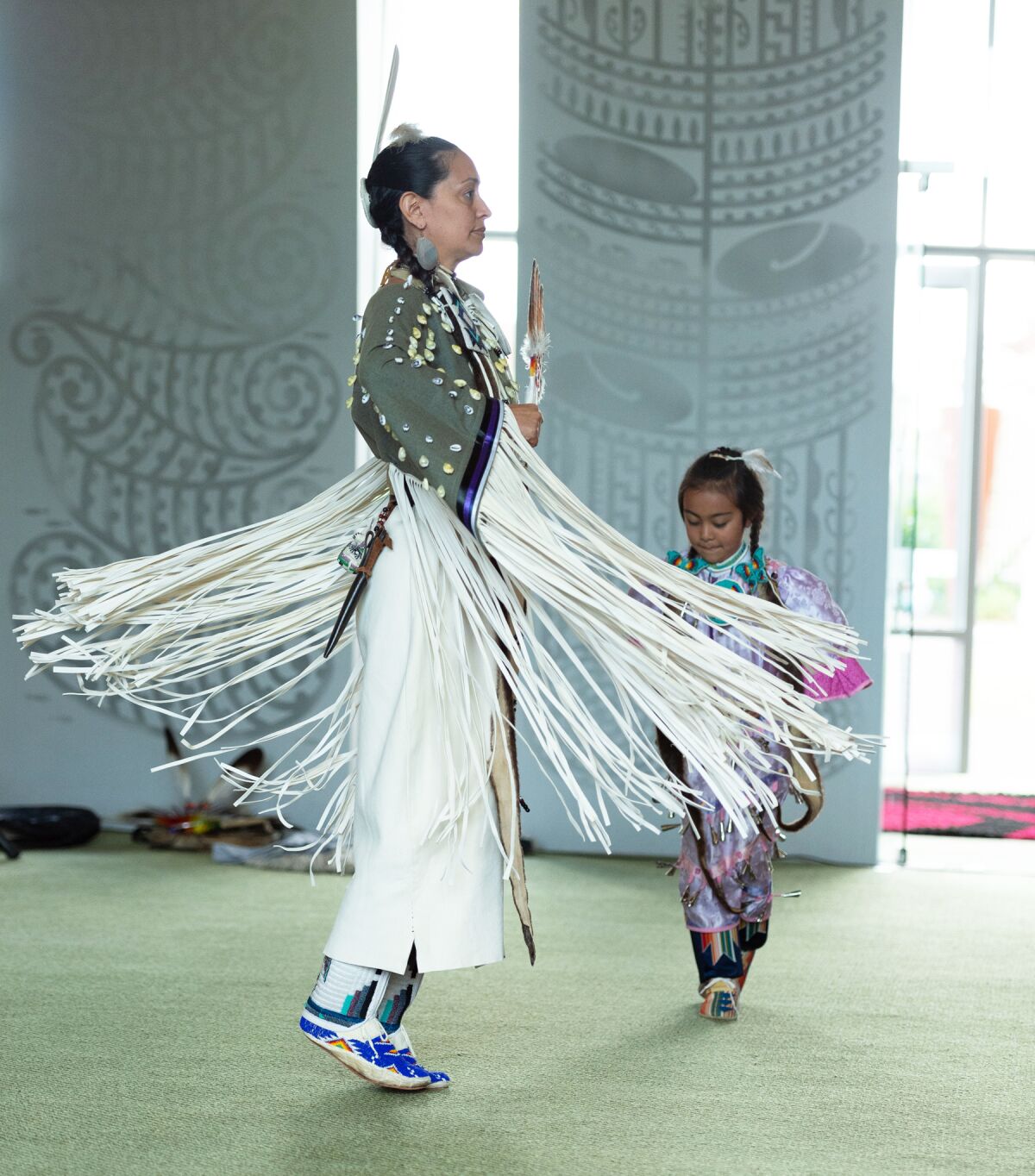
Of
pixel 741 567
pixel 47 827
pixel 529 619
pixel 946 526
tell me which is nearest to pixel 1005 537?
pixel 946 526

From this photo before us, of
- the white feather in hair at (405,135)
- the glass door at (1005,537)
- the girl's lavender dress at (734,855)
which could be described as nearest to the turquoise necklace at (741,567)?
the girl's lavender dress at (734,855)

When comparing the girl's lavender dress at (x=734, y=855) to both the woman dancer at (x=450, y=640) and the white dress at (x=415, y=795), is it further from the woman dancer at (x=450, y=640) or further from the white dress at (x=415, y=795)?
the white dress at (x=415, y=795)

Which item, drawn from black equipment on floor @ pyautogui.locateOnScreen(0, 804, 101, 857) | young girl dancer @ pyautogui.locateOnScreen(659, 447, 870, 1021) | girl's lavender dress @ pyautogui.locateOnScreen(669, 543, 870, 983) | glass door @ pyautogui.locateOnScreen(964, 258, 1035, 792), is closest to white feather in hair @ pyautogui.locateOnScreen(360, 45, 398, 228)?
young girl dancer @ pyautogui.locateOnScreen(659, 447, 870, 1021)

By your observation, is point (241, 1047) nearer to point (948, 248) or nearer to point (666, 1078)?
point (666, 1078)

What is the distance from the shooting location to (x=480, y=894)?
202 centimetres

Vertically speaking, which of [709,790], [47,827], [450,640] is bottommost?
[47,827]

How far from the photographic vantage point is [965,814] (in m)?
5.07

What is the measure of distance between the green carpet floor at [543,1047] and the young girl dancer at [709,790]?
118mm

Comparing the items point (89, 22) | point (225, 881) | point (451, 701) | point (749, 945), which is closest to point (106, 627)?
point (451, 701)

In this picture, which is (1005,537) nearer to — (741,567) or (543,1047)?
(741,567)

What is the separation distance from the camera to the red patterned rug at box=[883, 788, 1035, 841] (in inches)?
186

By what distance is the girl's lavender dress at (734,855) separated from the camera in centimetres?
254

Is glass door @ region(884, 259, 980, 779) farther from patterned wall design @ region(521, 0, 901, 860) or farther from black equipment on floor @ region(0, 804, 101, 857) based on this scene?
black equipment on floor @ region(0, 804, 101, 857)

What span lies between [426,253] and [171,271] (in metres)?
2.57
